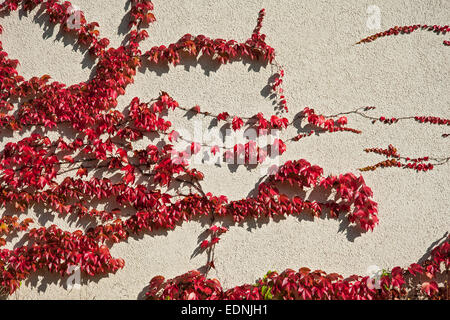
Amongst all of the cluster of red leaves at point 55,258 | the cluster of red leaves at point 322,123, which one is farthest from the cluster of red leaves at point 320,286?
the cluster of red leaves at point 322,123

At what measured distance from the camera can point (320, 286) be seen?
339 cm

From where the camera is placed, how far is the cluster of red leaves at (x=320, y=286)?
A: 3.34 metres

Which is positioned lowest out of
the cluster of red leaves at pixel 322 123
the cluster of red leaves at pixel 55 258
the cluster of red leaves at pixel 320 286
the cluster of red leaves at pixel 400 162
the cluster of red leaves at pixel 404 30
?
the cluster of red leaves at pixel 320 286

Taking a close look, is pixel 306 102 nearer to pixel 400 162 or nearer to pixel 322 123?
pixel 322 123

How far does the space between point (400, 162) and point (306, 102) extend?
1123mm

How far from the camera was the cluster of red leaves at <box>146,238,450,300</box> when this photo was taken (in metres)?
3.34

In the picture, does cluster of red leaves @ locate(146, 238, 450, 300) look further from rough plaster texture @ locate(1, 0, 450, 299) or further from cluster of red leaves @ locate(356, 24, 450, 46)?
cluster of red leaves @ locate(356, 24, 450, 46)

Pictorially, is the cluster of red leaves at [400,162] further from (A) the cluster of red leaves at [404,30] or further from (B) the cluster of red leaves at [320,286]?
(A) the cluster of red leaves at [404,30]

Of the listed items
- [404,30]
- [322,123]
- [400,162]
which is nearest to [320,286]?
[400,162]

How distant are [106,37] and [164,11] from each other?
0.70 m

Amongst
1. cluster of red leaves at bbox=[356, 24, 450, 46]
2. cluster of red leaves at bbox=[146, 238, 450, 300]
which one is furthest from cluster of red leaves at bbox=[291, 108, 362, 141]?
cluster of red leaves at bbox=[146, 238, 450, 300]

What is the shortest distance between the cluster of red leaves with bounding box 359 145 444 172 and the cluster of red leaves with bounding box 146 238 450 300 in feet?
2.50

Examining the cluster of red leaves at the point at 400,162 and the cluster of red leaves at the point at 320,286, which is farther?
the cluster of red leaves at the point at 400,162

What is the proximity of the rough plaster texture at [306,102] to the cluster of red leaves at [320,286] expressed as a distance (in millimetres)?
123
